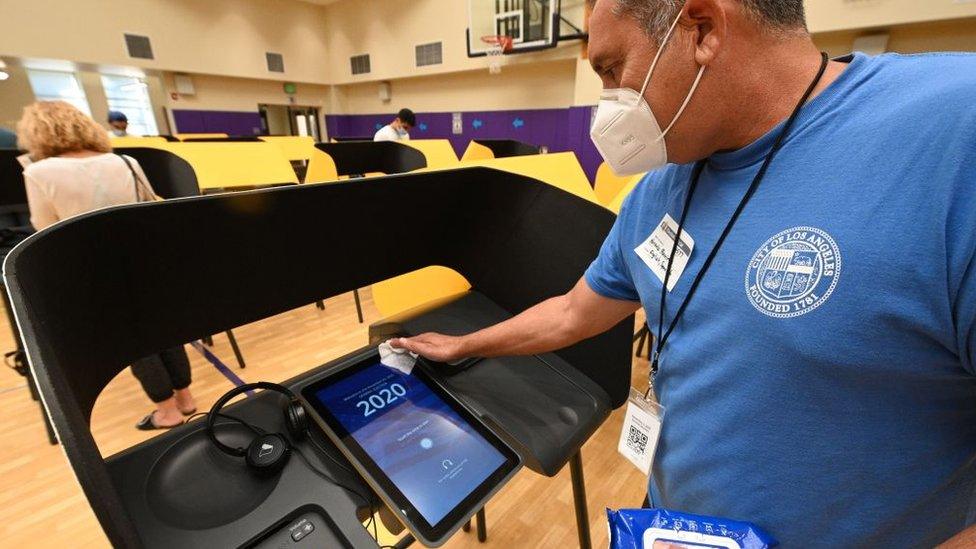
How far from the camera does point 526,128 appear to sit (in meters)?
7.75

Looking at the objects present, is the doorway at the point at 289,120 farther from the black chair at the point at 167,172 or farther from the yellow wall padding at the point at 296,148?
the black chair at the point at 167,172

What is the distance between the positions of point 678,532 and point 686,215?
451 mm

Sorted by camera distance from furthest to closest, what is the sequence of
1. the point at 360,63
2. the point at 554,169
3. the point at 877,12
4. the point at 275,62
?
the point at 360,63
the point at 275,62
the point at 877,12
the point at 554,169

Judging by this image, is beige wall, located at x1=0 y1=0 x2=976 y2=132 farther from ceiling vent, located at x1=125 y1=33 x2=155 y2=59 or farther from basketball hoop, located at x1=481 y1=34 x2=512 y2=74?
basketball hoop, located at x1=481 y1=34 x2=512 y2=74

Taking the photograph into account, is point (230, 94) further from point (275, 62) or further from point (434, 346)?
point (434, 346)

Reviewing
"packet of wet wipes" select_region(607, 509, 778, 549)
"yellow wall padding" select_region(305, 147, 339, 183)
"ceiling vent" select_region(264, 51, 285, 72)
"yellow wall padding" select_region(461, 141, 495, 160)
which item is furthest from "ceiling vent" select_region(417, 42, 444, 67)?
"packet of wet wipes" select_region(607, 509, 778, 549)

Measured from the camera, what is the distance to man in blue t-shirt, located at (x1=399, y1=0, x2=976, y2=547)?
0.42 meters

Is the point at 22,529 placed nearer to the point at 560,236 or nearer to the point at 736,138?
the point at 560,236

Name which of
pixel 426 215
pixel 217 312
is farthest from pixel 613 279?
pixel 217 312

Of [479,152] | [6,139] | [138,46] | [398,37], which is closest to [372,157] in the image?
[479,152]

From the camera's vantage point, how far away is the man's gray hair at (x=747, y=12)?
50 centimetres

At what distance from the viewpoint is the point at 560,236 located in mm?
1096

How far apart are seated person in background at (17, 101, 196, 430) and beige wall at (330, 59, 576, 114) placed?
6.43 m

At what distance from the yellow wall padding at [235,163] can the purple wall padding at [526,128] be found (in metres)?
4.38
